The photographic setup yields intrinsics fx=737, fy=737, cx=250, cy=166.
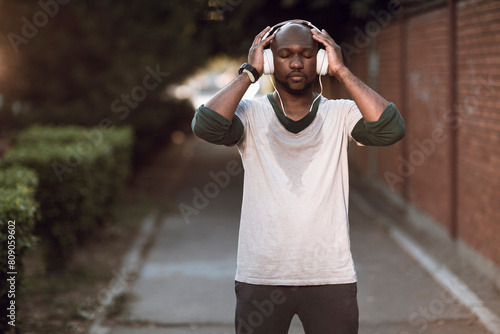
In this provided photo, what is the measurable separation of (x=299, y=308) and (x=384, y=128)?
0.85 m

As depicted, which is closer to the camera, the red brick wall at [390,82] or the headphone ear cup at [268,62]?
the headphone ear cup at [268,62]

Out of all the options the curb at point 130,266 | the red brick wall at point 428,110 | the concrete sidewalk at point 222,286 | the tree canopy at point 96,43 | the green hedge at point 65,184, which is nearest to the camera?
the concrete sidewalk at point 222,286

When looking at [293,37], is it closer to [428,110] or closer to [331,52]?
[331,52]

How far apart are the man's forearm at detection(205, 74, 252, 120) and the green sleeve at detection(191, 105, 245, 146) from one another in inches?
1.0

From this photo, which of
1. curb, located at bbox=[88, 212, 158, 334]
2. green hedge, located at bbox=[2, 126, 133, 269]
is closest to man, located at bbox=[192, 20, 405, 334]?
curb, located at bbox=[88, 212, 158, 334]

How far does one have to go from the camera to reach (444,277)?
6.97 meters

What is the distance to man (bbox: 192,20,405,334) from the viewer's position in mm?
3117

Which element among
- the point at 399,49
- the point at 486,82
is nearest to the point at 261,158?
the point at 486,82

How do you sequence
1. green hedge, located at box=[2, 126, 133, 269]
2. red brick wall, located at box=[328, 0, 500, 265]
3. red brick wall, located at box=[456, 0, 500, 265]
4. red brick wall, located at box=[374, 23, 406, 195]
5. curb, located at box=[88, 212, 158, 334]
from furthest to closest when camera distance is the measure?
1. red brick wall, located at box=[374, 23, 406, 195]
2. green hedge, located at box=[2, 126, 133, 269]
3. red brick wall, located at box=[328, 0, 500, 265]
4. red brick wall, located at box=[456, 0, 500, 265]
5. curb, located at box=[88, 212, 158, 334]

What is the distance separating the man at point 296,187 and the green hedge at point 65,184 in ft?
14.1

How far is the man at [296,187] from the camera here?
10.2ft

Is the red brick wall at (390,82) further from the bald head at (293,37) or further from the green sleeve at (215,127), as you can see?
the green sleeve at (215,127)

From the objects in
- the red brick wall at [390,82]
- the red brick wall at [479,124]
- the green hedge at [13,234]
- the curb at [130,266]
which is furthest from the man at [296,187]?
the red brick wall at [390,82]

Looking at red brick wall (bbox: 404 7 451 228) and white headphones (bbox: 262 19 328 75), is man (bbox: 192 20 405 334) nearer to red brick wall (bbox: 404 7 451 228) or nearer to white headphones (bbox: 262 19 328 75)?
white headphones (bbox: 262 19 328 75)
